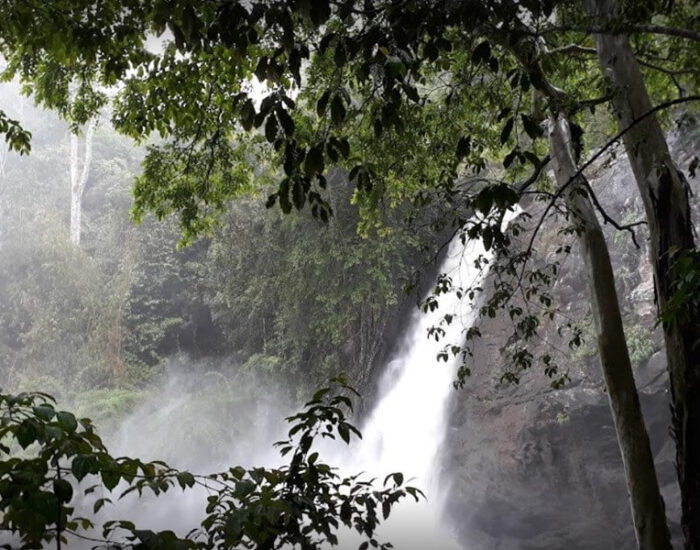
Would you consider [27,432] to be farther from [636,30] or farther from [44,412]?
[636,30]

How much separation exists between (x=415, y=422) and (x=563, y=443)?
3523mm

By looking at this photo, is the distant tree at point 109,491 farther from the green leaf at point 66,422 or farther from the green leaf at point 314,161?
the green leaf at point 314,161

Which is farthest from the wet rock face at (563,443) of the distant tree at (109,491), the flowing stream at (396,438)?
the distant tree at (109,491)

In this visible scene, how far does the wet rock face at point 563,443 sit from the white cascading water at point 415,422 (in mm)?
458

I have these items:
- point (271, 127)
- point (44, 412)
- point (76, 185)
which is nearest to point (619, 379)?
point (271, 127)

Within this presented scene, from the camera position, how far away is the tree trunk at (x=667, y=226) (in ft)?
11.1

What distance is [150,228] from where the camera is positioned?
1878 cm

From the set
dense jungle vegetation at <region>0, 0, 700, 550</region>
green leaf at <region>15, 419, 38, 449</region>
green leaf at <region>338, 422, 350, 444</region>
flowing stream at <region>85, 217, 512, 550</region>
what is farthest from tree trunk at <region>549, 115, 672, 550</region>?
flowing stream at <region>85, 217, 512, 550</region>

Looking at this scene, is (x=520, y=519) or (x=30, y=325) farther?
(x=30, y=325)

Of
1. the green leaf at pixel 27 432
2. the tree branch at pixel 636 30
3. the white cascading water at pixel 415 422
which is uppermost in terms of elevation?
the white cascading water at pixel 415 422

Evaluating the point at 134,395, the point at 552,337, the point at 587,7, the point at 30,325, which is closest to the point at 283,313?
the point at 134,395

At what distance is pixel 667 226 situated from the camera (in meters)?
3.79

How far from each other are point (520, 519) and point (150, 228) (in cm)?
1435

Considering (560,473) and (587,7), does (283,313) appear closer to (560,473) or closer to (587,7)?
(560,473)
